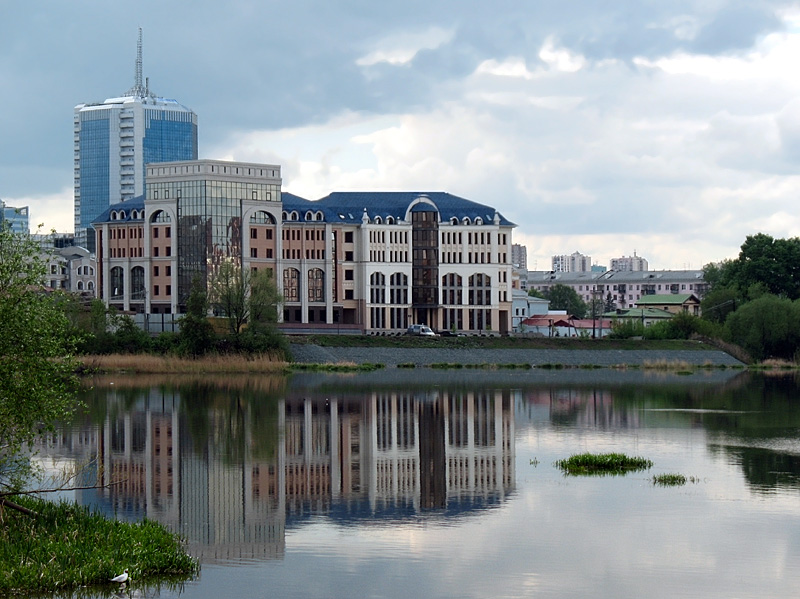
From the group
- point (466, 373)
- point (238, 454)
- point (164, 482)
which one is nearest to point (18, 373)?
point (164, 482)

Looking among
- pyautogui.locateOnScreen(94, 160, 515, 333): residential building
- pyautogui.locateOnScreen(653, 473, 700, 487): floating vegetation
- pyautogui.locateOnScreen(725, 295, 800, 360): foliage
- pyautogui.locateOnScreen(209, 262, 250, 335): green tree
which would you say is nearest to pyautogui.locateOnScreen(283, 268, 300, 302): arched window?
pyautogui.locateOnScreen(94, 160, 515, 333): residential building

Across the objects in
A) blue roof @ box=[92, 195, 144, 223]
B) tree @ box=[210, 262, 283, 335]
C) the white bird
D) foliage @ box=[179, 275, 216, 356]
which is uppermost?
blue roof @ box=[92, 195, 144, 223]

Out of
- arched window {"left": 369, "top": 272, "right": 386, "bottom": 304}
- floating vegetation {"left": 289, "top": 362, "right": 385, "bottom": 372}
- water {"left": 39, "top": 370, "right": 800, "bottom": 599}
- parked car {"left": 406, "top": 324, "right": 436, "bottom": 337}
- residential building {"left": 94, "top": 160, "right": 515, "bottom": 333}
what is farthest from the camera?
arched window {"left": 369, "top": 272, "right": 386, "bottom": 304}

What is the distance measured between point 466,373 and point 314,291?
39962 mm

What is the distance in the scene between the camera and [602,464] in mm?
44438

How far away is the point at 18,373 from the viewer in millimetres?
27391

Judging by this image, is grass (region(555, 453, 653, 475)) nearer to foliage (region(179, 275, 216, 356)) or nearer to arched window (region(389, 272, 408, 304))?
foliage (region(179, 275, 216, 356))

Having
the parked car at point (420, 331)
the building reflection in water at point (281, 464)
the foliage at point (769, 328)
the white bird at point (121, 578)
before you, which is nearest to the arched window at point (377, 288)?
the parked car at point (420, 331)

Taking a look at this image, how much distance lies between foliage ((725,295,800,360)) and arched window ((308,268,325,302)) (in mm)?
44912

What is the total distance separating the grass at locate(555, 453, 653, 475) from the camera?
43.5m

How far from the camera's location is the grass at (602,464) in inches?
1714

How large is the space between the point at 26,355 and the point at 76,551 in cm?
453

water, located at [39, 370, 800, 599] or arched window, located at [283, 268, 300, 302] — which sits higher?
arched window, located at [283, 268, 300, 302]

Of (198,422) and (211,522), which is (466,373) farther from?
(211,522)
